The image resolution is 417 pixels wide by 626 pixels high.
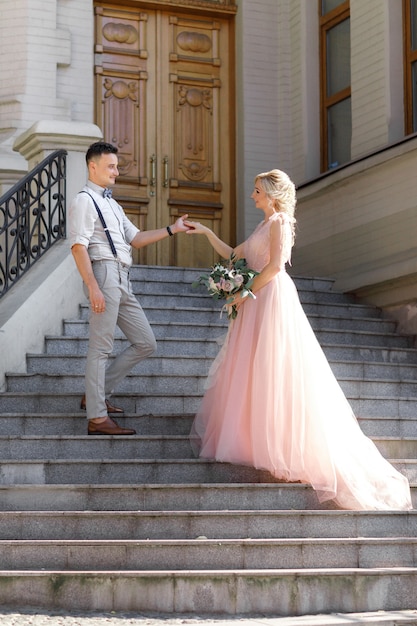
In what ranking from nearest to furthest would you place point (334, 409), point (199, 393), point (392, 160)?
point (334, 409) → point (199, 393) → point (392, 160)

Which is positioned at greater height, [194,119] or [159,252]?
[194,119]

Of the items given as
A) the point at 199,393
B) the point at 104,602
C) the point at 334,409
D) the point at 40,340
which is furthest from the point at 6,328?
the point at 104,602

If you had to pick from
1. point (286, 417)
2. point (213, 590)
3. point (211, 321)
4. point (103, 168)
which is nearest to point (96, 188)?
point (103, 168)

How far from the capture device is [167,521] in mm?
6410

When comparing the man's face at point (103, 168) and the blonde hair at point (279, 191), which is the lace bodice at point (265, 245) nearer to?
the blonde hair at point (279, 191)

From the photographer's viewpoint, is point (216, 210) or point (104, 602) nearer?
point (104, 602)

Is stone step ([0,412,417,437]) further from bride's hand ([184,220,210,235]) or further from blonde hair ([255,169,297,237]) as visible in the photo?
blonde hair ([255,169,297,237])

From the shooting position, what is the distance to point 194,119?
13.1 m

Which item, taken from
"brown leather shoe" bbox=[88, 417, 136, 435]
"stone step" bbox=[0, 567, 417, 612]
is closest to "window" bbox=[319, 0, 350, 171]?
"brown leather shoe" bbox=[88, 417, 136, 435]

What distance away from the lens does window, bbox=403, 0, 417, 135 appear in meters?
11.3

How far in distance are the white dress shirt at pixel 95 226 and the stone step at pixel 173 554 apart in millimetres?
1971

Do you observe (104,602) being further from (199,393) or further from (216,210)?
(216,210)

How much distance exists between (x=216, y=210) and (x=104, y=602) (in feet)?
25.5

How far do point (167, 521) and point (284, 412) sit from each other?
103 centimetres
